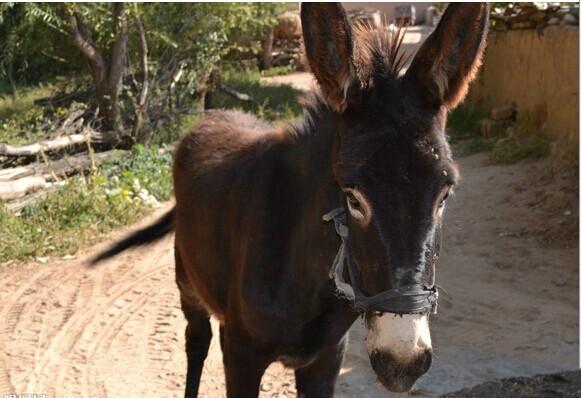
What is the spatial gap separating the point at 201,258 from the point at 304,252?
0.94 m

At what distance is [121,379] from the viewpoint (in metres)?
4.87

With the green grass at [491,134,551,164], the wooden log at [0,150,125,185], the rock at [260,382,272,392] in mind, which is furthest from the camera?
the green grass at [491,134,551,164]

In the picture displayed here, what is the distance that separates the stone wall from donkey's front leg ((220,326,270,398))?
22.4ft

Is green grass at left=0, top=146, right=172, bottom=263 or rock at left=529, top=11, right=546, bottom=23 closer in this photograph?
green grass at left=0, top=146, right=172, bottom=263

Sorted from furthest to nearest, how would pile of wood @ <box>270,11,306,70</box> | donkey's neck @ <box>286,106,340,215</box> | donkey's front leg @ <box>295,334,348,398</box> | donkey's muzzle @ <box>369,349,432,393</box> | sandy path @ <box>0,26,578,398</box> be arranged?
1. pile of wood @ <box>270,11,306,70</box>
2. sandy path @ <box>0,26,578,398</box>
3. donkey's front leg @ <box>295,334,348,398</box>
4. donkey's neck @ <box>286,106,340,215</box>
5. donkey's muzzle @ <box>369,349,432,393</box>

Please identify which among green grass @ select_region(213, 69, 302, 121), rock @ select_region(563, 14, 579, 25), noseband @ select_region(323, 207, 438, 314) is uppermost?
rock @ select_region(563, 14, 579, 25)

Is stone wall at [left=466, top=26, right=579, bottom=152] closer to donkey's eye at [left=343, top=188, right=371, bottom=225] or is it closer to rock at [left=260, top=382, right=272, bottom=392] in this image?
rock at [left=260, top=382, right=272, bottom=392]

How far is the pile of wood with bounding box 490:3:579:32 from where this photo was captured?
10117mm

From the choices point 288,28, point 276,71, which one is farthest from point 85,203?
point 288,28

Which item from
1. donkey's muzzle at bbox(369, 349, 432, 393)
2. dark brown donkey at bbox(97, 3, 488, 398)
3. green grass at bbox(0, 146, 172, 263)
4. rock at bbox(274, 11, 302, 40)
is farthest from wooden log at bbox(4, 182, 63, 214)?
rock at bbox(274, 11, 302, 40)

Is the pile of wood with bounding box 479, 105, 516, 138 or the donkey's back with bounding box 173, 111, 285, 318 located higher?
the donkey's back with bounding box 173, 111, 285, 318

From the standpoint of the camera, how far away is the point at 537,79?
428 inches

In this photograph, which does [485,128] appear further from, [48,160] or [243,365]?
[243,365]

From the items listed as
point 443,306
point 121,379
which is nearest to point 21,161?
point 121,379
